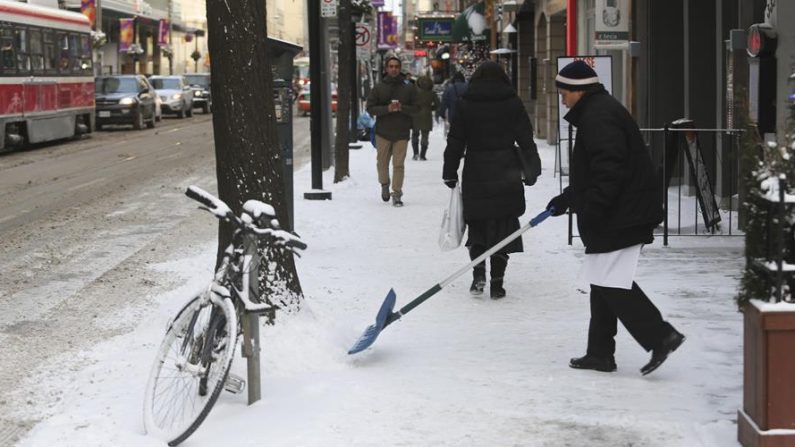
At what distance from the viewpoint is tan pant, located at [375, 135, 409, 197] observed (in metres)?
16.7

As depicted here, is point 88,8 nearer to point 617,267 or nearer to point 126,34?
point 126,34

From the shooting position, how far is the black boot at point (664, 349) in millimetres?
7000

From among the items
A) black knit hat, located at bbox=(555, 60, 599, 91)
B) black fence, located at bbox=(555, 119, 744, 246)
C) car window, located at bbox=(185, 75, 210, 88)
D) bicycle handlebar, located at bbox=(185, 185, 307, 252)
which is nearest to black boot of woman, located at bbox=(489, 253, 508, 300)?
black fence, located at bbox=(555, 119, 744, 246)

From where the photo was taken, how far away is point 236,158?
317 inches

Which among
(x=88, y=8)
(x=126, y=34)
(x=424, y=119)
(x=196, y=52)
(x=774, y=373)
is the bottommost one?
(x=774, y=373)

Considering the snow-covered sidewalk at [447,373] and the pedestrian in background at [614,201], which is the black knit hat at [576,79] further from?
the snow-covered sidewalk at [447,373]

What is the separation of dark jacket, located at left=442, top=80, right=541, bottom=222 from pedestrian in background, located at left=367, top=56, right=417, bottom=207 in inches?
264

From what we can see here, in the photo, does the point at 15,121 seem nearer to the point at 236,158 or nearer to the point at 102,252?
the point at 102,252

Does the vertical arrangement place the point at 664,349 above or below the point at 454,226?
below

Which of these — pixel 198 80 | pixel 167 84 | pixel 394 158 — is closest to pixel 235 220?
pixel 394 158

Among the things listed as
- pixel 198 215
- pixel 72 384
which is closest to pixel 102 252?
pixel 198 215

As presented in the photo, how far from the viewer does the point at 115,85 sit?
132 feet

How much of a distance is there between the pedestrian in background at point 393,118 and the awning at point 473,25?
28328mm

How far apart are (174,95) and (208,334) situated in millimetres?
44343
